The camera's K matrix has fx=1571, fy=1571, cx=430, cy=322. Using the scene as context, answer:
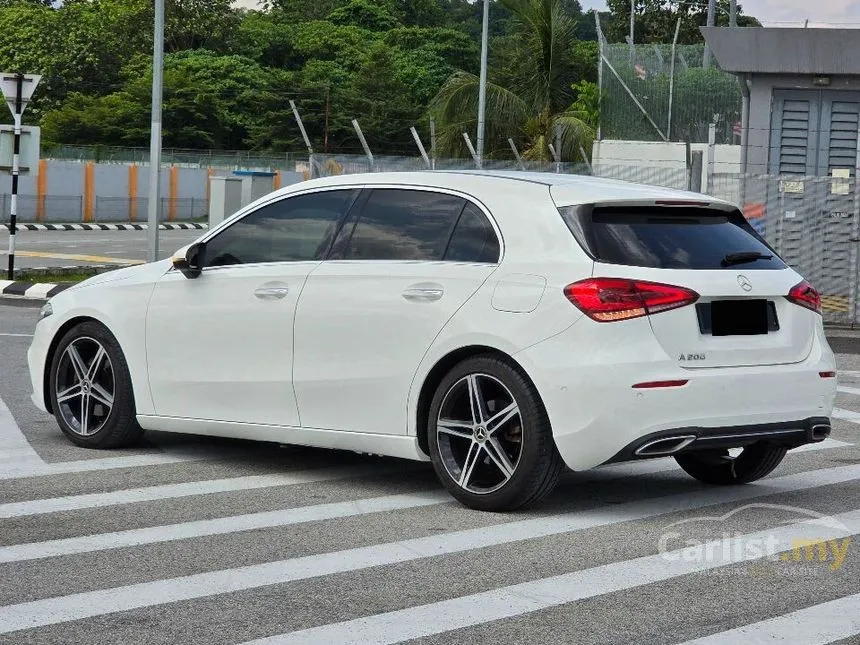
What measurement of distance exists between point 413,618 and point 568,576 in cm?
88

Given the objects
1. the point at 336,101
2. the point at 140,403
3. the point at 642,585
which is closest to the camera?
the point at 642,585

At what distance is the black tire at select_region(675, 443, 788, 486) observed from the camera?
7875 mm

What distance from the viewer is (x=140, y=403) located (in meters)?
8.52

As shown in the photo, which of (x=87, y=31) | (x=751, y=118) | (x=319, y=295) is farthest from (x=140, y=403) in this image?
(x=87, y=31)

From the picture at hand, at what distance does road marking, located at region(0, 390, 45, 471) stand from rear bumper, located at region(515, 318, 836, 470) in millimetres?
2944

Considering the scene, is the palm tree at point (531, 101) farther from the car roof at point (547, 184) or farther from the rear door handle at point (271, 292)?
the rear door handle at point (271, 292)

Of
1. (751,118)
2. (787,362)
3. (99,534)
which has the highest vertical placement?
(751,118)

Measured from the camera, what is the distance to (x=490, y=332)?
697cm

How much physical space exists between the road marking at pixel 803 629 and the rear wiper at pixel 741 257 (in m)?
2.17

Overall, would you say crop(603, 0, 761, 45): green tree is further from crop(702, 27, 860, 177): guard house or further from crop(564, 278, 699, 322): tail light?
crop(564, 278, 699, 322): tail light

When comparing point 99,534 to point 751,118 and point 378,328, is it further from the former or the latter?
point 751,118

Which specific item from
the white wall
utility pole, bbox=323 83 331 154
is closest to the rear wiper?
the white wall

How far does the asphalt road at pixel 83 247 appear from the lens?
29641mm

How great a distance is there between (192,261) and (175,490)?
4.46 feet
